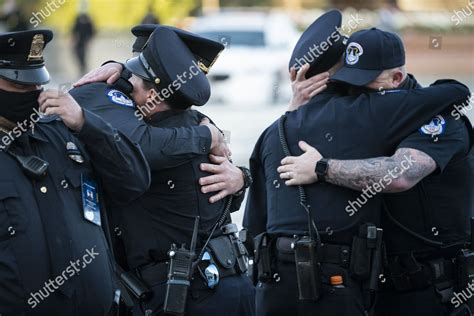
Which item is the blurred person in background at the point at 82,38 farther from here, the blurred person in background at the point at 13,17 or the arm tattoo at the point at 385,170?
the arm tattoo at the point at 385,170

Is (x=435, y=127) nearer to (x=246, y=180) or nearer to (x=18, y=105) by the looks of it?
(x=246, y=180)

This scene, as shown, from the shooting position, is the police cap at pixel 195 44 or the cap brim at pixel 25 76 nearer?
the cap brim at pixel 25 76

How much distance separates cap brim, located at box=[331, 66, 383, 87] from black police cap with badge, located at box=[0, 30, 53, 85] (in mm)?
1494

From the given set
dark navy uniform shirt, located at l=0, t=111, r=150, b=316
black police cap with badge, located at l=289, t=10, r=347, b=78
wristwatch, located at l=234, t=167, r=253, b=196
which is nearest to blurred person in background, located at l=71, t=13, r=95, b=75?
black police cap with badge, located at l=289, t=10, r=347, b=78

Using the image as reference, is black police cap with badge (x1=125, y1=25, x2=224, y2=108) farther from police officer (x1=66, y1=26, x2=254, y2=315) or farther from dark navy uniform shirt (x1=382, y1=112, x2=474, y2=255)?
dark navy uniform shirt (x1=382, y1=112, x2=474, y2=255)

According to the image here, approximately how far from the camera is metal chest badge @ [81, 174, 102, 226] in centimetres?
388

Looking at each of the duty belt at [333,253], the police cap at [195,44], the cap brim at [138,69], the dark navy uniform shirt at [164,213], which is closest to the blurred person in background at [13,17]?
the police cap at [195,44]

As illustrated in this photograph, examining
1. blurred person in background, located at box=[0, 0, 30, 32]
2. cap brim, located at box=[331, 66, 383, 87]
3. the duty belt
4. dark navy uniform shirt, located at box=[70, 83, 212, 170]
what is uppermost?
cap brim, located at box=[331, 66, 383, 87]

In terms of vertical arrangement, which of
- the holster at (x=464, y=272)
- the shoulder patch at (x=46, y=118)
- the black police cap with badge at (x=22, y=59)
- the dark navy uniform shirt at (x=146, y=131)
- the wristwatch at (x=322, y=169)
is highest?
the black police cap with badge at (x=22, y=59)

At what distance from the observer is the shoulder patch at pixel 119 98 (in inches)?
174

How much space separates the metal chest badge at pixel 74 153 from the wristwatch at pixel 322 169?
3.82ft

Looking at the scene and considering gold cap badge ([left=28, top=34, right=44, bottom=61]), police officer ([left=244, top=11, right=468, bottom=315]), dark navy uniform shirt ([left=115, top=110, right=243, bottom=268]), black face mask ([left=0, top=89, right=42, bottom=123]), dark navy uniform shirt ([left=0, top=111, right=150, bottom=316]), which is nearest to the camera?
dark navy uniform shirt ([left=0, top=111, right=150, bottom=316])

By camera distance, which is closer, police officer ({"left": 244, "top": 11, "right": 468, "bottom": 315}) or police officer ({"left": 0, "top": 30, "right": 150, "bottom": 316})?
police officer ({"left": 0, "top": 30, "right": 150, "bottom": 316})

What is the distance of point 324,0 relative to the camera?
37906 millimetres
